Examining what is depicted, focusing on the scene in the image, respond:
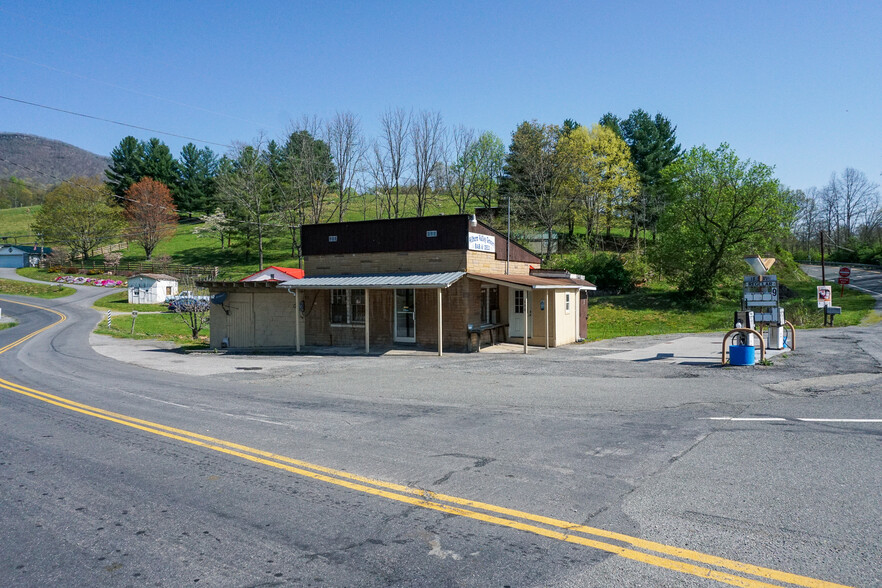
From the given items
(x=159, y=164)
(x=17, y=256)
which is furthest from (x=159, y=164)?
(x=17, y=256)

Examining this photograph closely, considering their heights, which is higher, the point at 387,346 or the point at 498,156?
the point at 498,156

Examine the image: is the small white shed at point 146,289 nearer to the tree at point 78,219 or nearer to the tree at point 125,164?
the tree at point 78,219

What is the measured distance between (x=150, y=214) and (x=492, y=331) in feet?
193

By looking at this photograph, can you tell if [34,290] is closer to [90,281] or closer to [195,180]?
[90,281]

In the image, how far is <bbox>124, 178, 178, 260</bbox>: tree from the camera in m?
66.7

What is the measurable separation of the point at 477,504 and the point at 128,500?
337 cm

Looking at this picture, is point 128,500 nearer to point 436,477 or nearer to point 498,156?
point 436,477

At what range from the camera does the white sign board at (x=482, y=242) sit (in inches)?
763

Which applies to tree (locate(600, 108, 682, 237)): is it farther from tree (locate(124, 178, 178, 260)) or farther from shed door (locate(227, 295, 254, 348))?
tree (locate(124, 178, 178, 260))

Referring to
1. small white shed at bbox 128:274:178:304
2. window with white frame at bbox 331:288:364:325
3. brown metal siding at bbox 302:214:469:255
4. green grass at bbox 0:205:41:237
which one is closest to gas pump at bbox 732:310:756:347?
brown metal siding at bbox 302:214:469:255

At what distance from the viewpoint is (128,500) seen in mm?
5520

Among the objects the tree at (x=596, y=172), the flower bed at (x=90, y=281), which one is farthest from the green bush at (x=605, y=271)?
the flower bed at (x=90, y=281)

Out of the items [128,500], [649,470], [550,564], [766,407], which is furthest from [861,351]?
[128,500]

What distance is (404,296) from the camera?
2017cm
